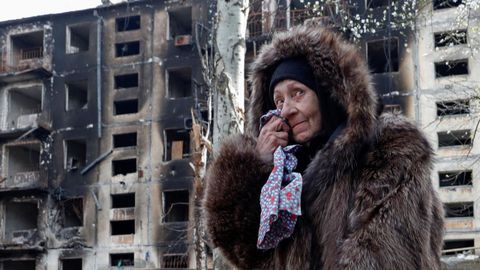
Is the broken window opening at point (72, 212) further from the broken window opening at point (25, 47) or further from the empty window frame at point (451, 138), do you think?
the empty window frame at point (451, 138)

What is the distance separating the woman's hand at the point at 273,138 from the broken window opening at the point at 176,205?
27.3m

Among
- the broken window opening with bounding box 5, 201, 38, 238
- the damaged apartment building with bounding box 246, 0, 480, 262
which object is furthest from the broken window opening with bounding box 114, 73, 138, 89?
the broken window opening with bounding box 5, 201, 38, 238

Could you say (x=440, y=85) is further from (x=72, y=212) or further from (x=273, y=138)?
(x=273, y=138)

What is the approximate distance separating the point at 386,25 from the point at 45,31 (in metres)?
17.0

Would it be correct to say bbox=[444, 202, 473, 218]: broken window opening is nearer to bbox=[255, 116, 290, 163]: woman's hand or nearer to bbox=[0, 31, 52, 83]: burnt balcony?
bbox=[0, 31, 52, 83]: burnt balcony

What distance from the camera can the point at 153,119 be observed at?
1196 inches

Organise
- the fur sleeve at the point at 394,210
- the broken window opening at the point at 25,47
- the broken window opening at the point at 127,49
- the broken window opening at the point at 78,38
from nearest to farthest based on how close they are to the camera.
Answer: the fur sleeve at the point at 394,210
the broken window opening at the point at 127,49
the broken window opening at the point at 78,38
the broken window opening at the point at 25,47

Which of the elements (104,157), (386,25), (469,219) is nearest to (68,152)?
(104,157)

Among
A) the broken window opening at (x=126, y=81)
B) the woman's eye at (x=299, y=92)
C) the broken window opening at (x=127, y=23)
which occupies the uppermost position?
the broken window opening at (x=127, y=23)

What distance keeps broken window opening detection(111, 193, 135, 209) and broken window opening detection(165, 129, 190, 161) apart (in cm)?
296

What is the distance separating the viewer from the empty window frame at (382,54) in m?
28.3

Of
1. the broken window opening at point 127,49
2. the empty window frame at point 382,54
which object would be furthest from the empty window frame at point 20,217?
the empty window frame at point 382,54

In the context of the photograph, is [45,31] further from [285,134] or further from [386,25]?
[285,134]

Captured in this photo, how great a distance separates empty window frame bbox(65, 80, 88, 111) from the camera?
107ft
